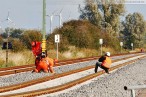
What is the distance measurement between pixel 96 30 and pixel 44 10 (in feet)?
139

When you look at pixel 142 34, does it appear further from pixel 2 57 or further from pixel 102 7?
pixel 2 57

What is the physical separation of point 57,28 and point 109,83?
151 feet

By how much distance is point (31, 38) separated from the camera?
50.2 metres

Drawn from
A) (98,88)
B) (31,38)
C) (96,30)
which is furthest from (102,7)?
(98,88)

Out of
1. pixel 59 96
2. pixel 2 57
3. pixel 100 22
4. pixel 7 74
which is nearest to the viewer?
pixel 59 96

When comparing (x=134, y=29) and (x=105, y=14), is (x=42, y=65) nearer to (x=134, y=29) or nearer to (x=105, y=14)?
(x=105, y=14)

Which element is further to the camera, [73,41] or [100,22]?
[100,22]

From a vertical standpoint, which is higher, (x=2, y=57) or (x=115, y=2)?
(x=115, y=2)

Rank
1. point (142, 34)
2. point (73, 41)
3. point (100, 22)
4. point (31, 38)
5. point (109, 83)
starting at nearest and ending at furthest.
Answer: point (109, 83), point (31, 38), point (73, 41), point (100, 22), point (142, 34)

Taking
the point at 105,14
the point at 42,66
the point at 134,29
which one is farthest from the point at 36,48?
the point at 134,29

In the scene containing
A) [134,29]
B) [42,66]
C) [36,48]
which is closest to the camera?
[42,66]

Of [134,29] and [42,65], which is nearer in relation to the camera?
[42,65]

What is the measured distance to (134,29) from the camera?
5094 inches

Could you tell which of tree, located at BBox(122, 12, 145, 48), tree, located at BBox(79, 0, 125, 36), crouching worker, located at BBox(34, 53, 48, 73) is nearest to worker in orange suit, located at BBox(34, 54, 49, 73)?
crouching worker, located at BBox(34, 53, 48, 73)
